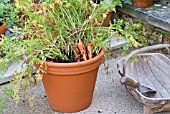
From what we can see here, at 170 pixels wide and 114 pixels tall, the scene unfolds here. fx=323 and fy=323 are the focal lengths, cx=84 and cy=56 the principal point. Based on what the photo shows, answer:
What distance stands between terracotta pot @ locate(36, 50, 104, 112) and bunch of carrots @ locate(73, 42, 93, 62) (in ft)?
0.16

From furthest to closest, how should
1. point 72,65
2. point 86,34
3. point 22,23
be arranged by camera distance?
point 22,23 < point 86,34 < point 72,65

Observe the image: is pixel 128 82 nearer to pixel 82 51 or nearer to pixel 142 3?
pixel 82 51

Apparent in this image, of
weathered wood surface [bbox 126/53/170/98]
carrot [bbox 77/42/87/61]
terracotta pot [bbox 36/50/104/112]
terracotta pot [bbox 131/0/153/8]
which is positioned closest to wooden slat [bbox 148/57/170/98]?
weathered wood surface [bbox 126/53/170/98]

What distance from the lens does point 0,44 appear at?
1891mm

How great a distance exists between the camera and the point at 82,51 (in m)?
1.94

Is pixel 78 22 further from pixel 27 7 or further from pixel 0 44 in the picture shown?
pixel 0 44

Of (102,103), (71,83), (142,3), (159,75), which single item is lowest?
(102,103)

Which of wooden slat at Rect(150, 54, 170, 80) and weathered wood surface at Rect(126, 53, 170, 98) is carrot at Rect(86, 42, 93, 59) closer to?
weathered wood surface at Rect(126, 53, 170, 98)

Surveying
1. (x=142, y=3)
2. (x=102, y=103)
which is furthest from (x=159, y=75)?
(x=142, y=3)

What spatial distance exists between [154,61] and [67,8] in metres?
0.82

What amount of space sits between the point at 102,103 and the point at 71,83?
362 mm

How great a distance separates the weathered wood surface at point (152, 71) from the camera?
2.18 metres

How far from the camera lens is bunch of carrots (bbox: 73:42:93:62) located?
1.94 metres

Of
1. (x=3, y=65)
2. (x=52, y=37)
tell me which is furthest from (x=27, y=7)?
(x=3, y=65)
